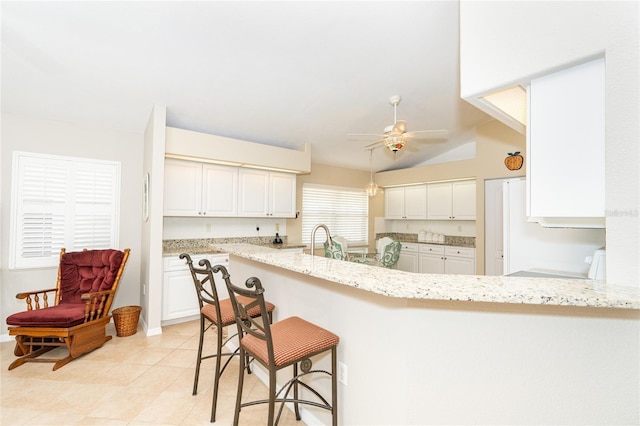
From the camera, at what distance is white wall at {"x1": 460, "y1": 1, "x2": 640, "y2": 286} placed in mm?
1067

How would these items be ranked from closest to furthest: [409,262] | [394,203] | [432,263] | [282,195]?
1. [282,195]
2. [432,263]
3. [409,262]
4. [394,203]

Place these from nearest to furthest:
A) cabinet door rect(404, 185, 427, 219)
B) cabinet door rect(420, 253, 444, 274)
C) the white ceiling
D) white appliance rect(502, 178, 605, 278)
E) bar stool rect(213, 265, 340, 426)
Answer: bar stool rect(213, 265, 340, 426) < white appliance rect(502, 178, 605, 278) < the white ceiling < cabinet door rect(420, 253, 444, 274) < cabinet door rect(404, 185, 427, 219)

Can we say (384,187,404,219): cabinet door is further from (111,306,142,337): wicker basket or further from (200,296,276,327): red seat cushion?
(111,306,142,337): wicker basket

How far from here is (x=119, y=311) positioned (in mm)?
3287

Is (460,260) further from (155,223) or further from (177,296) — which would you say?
(155,223)

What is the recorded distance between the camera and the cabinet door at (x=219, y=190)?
408 cm

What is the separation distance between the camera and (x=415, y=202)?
6.12 m

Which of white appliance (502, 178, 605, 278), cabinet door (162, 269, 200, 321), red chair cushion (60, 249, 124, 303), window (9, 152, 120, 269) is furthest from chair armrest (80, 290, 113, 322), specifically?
white appliance (502, 178, 605, 278)

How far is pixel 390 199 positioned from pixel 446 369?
18.6ft

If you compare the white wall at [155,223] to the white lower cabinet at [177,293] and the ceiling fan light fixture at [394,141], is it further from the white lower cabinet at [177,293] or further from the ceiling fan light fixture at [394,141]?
the ceiling fan light fixture at [394,141]

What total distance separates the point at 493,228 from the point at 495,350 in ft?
12.8

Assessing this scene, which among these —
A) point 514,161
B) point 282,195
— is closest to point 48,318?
point 282,195

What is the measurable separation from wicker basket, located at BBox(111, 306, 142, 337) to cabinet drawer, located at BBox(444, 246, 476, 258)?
16.6 ft

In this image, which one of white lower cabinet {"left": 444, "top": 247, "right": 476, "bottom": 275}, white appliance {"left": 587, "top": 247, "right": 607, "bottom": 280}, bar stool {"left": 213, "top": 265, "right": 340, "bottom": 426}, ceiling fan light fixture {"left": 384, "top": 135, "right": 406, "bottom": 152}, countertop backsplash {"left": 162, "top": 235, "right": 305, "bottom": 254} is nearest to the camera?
bar stool {"left": 213, "top": 265, "right": 340, "bottom": 426}
